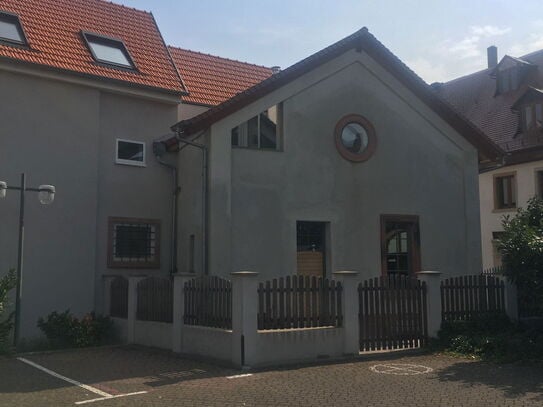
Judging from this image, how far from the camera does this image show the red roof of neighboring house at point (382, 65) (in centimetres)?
1471

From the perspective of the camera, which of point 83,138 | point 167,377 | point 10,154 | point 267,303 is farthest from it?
point 83,138

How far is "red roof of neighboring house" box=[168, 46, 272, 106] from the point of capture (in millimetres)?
19953

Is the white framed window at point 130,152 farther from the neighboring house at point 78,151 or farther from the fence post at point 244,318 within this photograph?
the fence post at point 244,318

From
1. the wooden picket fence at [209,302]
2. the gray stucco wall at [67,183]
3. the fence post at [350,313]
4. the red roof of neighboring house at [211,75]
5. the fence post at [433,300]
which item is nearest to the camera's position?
the wooden picket fence at [209,302]

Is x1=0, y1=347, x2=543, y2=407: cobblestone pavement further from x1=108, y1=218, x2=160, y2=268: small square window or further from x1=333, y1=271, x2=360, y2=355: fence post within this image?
x1=108, y1=218, x2=160, y2=268: small square window

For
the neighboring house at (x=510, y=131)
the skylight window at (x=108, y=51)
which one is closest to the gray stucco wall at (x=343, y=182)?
the skylight window at (x=108, y=51)

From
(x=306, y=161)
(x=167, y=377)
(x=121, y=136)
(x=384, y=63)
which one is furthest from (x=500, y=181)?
(x=167, y=377)

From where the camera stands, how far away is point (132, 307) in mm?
14367

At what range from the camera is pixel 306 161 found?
16.1 metres

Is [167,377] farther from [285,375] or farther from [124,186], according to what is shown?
[124,186]

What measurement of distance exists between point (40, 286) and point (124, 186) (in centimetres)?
344

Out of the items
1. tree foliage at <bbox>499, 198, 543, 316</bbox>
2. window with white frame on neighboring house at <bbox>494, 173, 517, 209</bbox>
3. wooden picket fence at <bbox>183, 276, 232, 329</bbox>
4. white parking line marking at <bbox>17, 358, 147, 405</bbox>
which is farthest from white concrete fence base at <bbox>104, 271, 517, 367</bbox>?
window with white frame on neighboring house at <bbox>494, 173, 517, 209</bbox>

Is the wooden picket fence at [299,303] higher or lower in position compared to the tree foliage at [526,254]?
→ lower

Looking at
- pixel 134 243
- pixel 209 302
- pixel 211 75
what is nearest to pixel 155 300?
pixel 209 302
